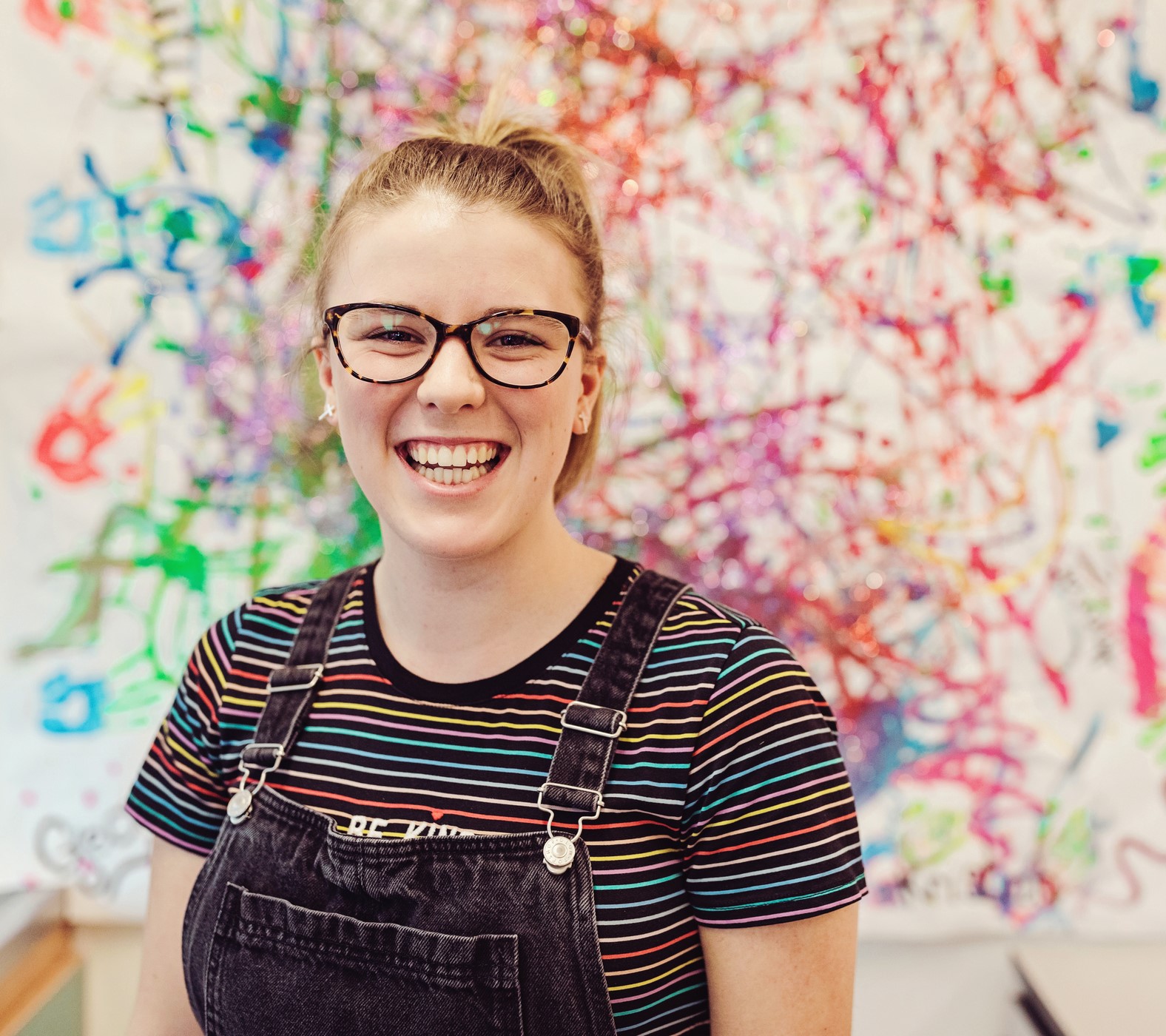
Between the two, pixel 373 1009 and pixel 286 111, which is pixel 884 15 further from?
pixel 373 1009

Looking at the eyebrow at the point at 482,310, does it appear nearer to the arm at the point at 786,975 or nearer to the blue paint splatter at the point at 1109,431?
the arm at the point at 786,975

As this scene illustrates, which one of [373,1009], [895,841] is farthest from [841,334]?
[373,1009]

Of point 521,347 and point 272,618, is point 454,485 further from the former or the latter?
point 272,618

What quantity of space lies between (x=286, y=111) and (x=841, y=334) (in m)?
0.80

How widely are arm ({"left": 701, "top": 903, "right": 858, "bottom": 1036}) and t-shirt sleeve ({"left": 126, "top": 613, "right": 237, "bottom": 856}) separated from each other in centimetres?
50

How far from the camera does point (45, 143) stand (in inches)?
53.3

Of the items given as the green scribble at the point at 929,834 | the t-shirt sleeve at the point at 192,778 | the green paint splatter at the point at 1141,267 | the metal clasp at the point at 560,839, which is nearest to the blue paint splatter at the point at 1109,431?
the green paint splatter at the point at 1141,267

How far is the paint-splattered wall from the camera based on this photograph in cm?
131

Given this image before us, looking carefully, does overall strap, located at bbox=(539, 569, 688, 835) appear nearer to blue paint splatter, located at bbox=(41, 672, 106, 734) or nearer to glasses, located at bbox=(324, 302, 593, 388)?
glasses, located at bbox=(324, 302, 593, 388)

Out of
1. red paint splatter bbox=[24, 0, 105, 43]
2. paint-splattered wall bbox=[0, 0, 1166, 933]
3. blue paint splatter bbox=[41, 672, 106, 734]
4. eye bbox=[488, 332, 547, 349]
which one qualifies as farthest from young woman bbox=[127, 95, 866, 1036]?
red paint splatter bbox=[24, 0, 105, 43]

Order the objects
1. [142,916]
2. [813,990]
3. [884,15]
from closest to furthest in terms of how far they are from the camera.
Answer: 1. [813,990]
2. [884,15]
3. [142,916]

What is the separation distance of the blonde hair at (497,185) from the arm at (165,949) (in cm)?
Result: 56

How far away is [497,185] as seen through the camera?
866 millimetres

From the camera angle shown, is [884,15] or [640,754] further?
[884,15]
